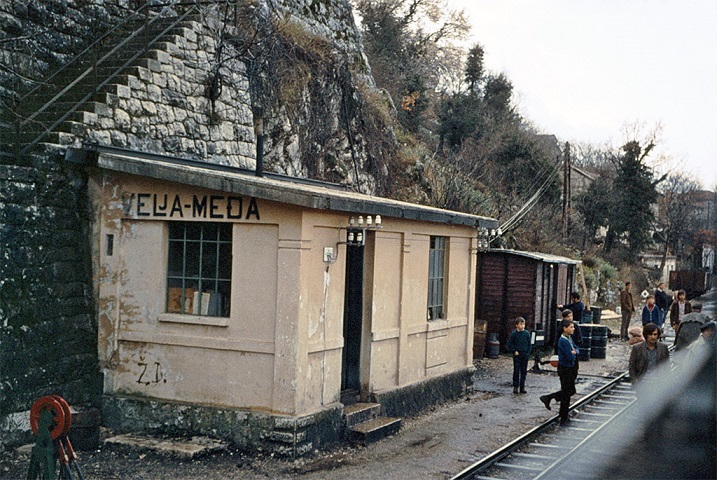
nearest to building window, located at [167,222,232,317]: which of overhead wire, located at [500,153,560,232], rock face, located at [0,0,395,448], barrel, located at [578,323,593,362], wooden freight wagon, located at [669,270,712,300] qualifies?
rock face, located at [0,0,395,448]

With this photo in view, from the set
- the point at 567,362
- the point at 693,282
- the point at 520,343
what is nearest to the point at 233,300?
the point at 567,362

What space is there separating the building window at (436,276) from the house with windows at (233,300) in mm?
2229

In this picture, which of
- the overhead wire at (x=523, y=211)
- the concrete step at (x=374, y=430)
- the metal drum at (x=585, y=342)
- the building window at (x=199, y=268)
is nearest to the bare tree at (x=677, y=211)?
the overhead wire at (x=523, y=211)

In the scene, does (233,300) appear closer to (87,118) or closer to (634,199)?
(87,118)

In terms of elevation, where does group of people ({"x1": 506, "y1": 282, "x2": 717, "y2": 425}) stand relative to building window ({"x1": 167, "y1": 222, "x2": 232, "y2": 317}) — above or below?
below

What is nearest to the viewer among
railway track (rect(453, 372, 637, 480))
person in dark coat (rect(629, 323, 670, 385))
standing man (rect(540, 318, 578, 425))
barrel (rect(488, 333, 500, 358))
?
railway track (rect(453, 372, 637, 480))

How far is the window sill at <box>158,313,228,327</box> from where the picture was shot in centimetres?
1122

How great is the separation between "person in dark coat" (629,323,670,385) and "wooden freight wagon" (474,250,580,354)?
1091 cm

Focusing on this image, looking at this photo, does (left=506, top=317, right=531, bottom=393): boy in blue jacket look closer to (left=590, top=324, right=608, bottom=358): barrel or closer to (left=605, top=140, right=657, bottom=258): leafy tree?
(left=590, top=324, right=608, bottom=358): barrel

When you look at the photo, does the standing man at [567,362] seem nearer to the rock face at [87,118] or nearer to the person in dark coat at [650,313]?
the rock face at [87,118]

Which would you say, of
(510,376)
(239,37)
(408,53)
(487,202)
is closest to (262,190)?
(239,37)

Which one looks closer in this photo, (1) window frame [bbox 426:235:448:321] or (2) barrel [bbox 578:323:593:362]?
(1) window frame [bbox 426:235:448:321]

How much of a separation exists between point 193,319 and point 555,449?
5913mm

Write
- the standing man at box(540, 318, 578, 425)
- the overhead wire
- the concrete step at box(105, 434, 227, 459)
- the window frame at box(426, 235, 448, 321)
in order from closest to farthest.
→ 1. the concrete step at box(105, 434, 227, 459)
2. the standing man at box(540, 318, 578, 425)
3. the window frame at box(426, 235, 448, 321)
4. the overhead wire
